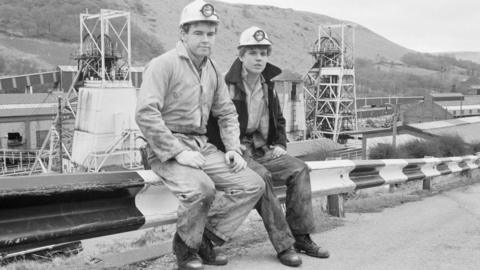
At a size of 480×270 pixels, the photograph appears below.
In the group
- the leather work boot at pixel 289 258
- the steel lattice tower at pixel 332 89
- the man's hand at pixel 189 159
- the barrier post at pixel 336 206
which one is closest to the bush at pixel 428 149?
the steel lattice tower at pixel 332 89

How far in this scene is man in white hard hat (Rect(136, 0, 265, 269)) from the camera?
3.19 meters

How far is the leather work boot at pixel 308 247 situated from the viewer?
3686 millimetres

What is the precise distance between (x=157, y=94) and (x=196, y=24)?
0.62 metres

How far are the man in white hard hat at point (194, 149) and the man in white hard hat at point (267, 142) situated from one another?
10.8 inches

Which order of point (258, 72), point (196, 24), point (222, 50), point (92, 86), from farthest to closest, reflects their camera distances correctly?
point (222, 50)
point (92, 86)
point (258, 72)
point (196, 24)

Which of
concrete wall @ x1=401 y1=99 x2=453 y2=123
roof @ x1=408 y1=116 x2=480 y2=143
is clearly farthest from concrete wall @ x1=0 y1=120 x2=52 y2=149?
concrete wall @ x1=401 y1=99 x2=453 y2=123

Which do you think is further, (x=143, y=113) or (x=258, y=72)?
(x=258, y=72)

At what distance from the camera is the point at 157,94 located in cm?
327

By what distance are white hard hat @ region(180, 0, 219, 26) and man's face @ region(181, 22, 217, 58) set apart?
1.9 inches

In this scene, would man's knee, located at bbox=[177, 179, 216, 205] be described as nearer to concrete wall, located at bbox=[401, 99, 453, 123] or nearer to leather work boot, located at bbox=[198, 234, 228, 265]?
leather work boot, located at bbox=[198, 234, 228, 265]

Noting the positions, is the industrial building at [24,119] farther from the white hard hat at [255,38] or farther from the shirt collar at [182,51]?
the shirt collar at [182,51]

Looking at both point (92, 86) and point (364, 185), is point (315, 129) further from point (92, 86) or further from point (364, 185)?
point (364, 185)

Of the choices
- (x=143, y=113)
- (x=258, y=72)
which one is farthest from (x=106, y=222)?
(x=258, y=72)

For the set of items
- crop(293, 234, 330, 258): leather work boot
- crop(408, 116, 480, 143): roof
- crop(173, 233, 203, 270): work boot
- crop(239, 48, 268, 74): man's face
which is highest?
crop(239, 48, 268, 74): man's face
